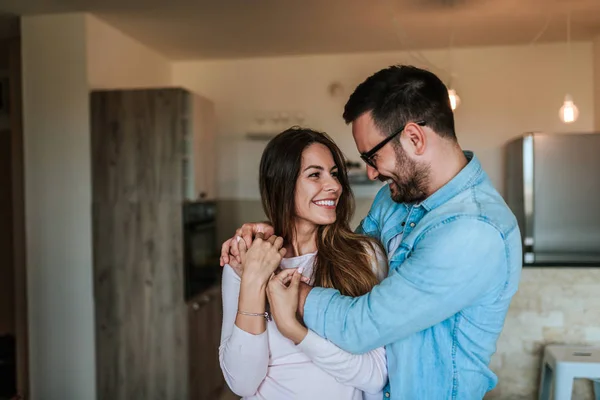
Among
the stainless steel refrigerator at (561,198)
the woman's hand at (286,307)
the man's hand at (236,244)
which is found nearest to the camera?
the woman's hand at (286,307)

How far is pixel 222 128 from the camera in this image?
5211 mm

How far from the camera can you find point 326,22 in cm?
393

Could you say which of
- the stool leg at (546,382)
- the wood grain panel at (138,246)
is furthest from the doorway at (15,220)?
the stool leg at (546,382)

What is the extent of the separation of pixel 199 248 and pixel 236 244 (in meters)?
2.44

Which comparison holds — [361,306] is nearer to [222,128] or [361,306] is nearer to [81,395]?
[81,395]

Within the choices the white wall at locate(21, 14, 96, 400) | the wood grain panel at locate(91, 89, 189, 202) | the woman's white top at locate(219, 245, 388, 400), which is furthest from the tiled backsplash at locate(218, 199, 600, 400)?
the white wall at locate(21, 14, 96, 400)

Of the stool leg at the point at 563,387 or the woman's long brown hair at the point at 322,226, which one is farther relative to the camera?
the stool leg at the point at 563,387

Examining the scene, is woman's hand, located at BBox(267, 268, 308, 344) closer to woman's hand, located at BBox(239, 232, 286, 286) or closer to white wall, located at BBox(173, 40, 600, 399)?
woman's hand, located at BBox(239, 232, 286, 286)

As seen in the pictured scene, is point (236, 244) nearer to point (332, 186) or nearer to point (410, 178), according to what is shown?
point (332, 186)

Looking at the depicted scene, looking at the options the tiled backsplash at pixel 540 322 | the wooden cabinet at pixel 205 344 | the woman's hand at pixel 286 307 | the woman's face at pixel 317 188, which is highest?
the woman's face at pixel 317 188

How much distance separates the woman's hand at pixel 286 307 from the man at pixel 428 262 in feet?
0.08

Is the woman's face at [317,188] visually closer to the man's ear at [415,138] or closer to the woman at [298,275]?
the woman at [298,275]

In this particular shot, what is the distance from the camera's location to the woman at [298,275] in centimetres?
134

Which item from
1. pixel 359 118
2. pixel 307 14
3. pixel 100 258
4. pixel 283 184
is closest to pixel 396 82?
pixel 359 118
